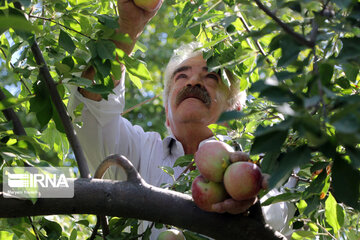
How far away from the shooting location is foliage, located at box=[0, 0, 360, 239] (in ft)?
3.35

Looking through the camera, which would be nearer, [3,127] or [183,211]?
[183,211]

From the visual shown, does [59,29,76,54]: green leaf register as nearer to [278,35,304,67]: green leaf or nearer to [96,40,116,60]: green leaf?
[96,40,116,60]: green leaf

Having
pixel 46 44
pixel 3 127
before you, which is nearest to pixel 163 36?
pixel 46 44

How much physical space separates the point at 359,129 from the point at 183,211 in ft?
2.01

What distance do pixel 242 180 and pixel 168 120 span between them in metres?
1.91

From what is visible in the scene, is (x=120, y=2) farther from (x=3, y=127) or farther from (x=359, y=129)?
(x=359, y=129)

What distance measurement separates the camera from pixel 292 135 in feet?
5.42

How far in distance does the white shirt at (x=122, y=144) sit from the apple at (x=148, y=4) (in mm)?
460

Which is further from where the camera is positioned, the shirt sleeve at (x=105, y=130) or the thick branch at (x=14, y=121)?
the shirt sleeve at (x=105, y=130)

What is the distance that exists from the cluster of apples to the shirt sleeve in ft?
3.34

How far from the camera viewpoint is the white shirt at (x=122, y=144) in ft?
7.36

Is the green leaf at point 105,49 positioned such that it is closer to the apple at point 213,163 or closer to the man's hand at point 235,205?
the apple at point 213,163

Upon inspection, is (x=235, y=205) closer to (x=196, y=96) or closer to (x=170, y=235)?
(x=170, y=235)

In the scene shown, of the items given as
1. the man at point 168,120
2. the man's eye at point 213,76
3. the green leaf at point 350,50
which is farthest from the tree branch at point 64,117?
the man's eye at point 213,76
